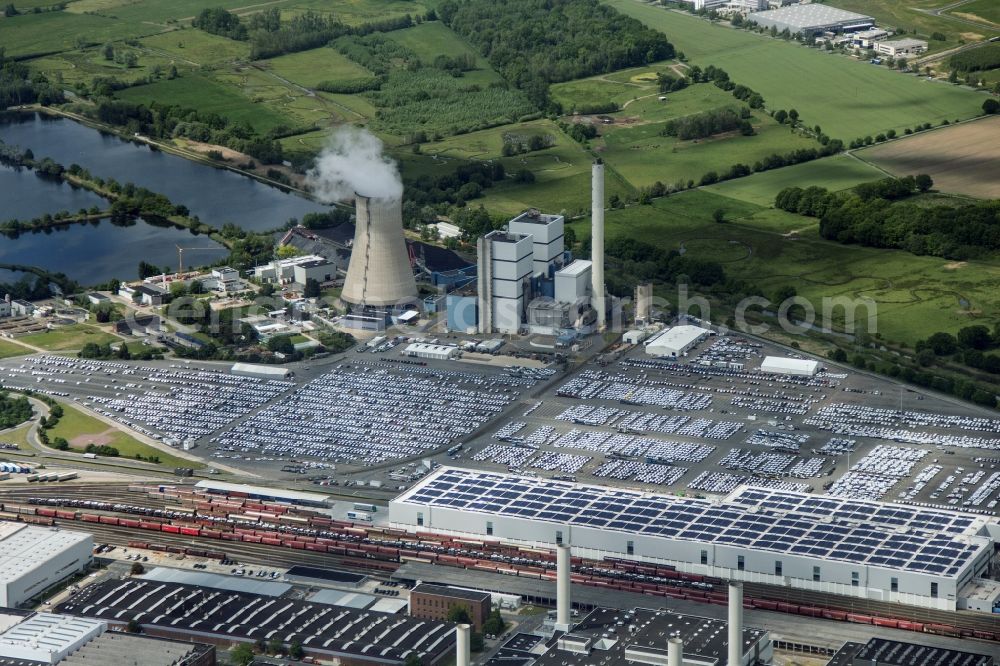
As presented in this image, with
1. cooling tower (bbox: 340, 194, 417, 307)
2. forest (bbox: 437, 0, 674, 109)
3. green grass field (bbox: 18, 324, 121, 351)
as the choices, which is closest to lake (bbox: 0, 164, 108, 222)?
green grass field (bbox: 18, 324, 121, 351)

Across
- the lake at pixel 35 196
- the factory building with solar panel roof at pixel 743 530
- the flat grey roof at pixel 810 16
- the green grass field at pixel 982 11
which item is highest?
the green grass field at pixel 982 11

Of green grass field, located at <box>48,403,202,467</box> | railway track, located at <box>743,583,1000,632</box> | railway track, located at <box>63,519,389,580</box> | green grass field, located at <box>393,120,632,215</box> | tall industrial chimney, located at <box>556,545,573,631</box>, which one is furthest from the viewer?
green grass field, located at <box>393,120,632,215</box>

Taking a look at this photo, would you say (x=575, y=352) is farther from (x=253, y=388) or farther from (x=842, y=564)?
(x=842, y=564)

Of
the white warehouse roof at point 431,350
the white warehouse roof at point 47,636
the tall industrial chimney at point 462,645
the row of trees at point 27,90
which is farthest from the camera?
the row of trees at point 27,90

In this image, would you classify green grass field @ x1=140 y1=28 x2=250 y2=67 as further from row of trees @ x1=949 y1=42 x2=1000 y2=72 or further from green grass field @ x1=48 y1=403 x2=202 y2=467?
green grass field @ x1=48 y1=403 x2=202 y2=467

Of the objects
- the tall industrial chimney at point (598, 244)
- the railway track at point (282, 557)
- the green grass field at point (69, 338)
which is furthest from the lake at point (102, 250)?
the railway track at point (282, 557)

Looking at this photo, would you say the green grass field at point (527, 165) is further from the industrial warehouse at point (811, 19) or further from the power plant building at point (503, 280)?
the industrial warehouse at point (811, 19)

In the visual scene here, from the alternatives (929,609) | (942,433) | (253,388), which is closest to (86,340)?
(253,388)
